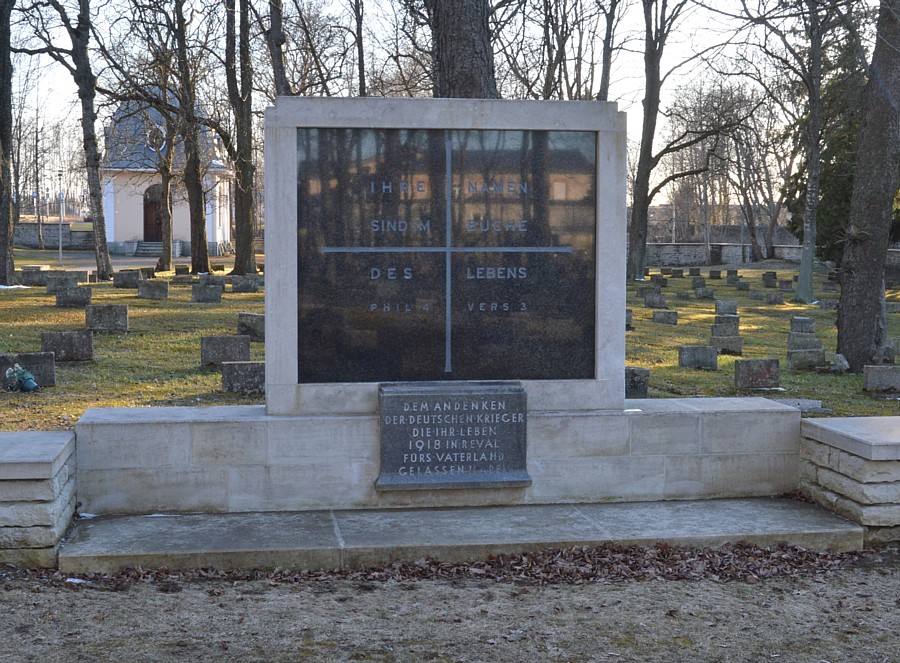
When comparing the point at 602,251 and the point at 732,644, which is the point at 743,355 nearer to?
the point at 602,251

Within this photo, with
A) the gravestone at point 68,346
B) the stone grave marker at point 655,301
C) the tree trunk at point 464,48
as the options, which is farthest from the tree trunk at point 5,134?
the stone grave marker at point 655,301

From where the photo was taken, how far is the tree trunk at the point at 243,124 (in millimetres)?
27578

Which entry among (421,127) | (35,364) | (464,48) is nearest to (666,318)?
(464,48)

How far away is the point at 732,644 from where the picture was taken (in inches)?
Result: 193

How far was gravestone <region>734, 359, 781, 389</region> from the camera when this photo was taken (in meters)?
12.9

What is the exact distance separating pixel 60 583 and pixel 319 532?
1.49 metres

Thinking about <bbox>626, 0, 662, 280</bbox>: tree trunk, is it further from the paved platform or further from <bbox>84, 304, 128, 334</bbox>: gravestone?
the paved platform

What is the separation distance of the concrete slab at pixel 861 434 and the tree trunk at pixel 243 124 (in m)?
21.9

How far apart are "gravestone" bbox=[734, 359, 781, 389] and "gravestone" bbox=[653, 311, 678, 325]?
9.36 meters

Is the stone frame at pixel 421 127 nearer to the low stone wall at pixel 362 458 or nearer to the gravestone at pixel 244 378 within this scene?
the low stone wall at pixel 362 458

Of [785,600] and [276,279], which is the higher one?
[276,279]

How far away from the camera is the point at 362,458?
22.6 feet

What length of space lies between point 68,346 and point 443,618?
9087 millimetres

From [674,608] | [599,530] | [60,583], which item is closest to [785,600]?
[674,608]
